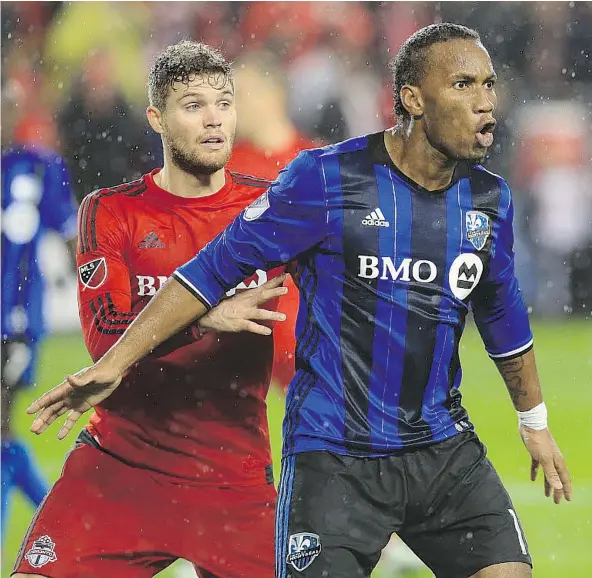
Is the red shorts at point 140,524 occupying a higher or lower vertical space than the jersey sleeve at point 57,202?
lower

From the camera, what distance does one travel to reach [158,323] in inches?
129

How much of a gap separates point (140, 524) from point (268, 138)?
13.4 feet

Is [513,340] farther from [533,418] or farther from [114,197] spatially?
[114,197]

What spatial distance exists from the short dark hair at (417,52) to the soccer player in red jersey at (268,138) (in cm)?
97

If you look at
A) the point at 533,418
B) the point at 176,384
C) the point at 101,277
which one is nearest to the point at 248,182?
the point at 101,277

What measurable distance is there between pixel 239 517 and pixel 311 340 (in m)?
Result: 0.84

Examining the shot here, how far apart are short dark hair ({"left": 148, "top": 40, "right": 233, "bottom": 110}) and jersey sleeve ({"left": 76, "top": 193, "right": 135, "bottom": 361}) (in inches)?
17.0

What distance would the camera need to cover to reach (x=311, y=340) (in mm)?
3275

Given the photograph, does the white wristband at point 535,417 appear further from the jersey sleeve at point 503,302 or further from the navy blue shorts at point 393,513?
the navy blue shorts at point 393,513

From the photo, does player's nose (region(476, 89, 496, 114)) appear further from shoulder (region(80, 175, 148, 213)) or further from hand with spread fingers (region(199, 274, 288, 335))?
shoulder (region(80, 175, 148, 213))

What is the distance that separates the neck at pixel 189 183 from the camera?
13.1 feet

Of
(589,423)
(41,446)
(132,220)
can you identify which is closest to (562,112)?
(589,423)

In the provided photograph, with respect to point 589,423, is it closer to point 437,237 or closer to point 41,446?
point 41,446

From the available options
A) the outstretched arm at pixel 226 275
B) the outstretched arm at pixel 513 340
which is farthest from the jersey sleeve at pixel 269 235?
the outstretched arm at pixel 513 340
